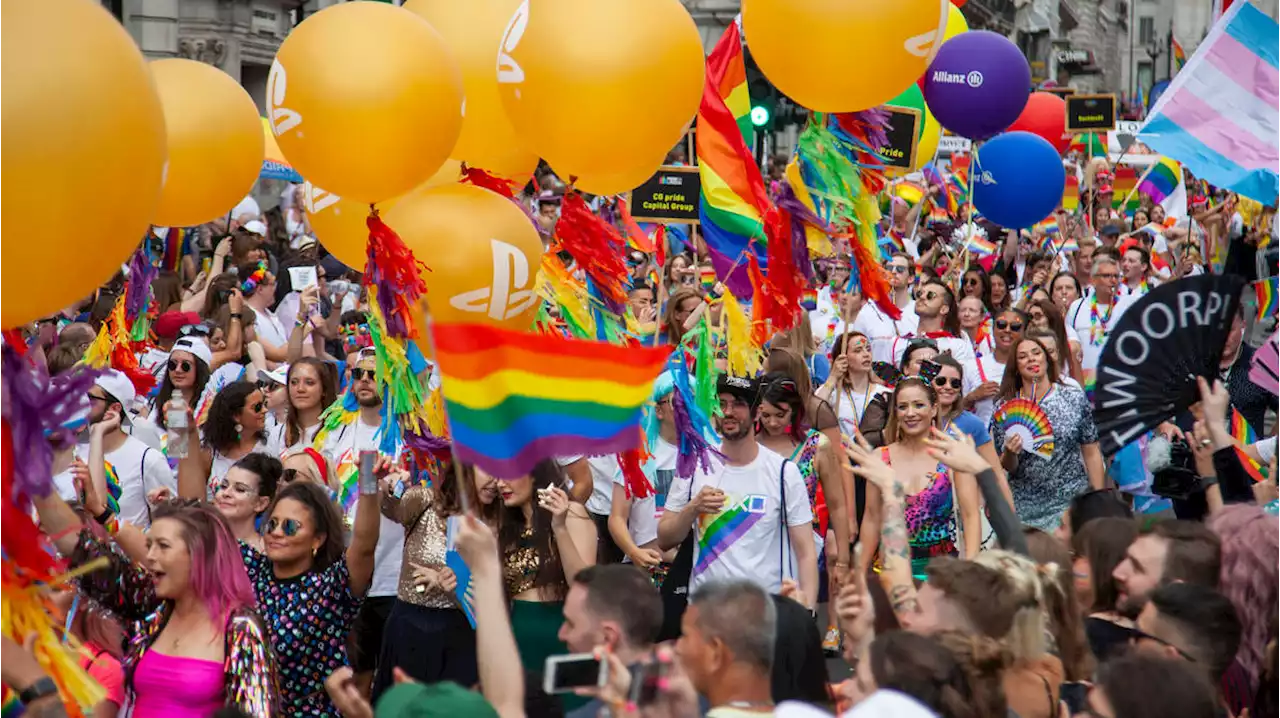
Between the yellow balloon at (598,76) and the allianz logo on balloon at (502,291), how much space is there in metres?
0.40

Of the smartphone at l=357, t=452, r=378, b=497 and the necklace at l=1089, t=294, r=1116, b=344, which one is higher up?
the necklace at l=1089, t=294, r=1116, b=344

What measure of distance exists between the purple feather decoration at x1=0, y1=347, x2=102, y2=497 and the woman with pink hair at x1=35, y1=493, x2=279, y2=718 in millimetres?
863

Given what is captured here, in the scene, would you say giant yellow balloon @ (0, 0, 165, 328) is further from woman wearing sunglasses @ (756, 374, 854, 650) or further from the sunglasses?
woman wearing sunglasses @ (756, 374, 854, 650)

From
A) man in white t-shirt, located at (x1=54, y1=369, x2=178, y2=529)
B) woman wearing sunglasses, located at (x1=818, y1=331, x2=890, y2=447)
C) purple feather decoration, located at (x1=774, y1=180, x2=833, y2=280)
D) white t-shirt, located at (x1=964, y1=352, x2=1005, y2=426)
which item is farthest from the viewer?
white t-shirt, located at (x1=964, y1=352, x2=1005, y2=426)

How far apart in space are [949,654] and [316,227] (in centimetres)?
396

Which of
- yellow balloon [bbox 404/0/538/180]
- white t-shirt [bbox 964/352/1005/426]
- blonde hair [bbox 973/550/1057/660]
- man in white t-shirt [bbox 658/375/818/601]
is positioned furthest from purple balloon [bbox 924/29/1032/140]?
blonde hair [bbox 973/550/1057/660]

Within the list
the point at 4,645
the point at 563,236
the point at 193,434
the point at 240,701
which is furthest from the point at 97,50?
the point at 193,434

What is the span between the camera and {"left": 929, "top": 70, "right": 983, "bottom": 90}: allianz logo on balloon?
10.2 m

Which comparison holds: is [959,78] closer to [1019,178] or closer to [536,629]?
[1019,178]

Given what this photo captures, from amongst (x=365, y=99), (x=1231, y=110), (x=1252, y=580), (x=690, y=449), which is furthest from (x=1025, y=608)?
(x=1231, y=110)

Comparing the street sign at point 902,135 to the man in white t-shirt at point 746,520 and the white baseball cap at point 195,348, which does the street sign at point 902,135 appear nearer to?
the man in white t-shirt at point 746,520

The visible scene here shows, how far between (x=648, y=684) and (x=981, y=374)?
264 inches

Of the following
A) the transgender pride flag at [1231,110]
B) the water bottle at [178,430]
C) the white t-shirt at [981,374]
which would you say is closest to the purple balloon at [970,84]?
the white t-shirt at [981,374]

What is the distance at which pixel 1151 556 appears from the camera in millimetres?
5027
